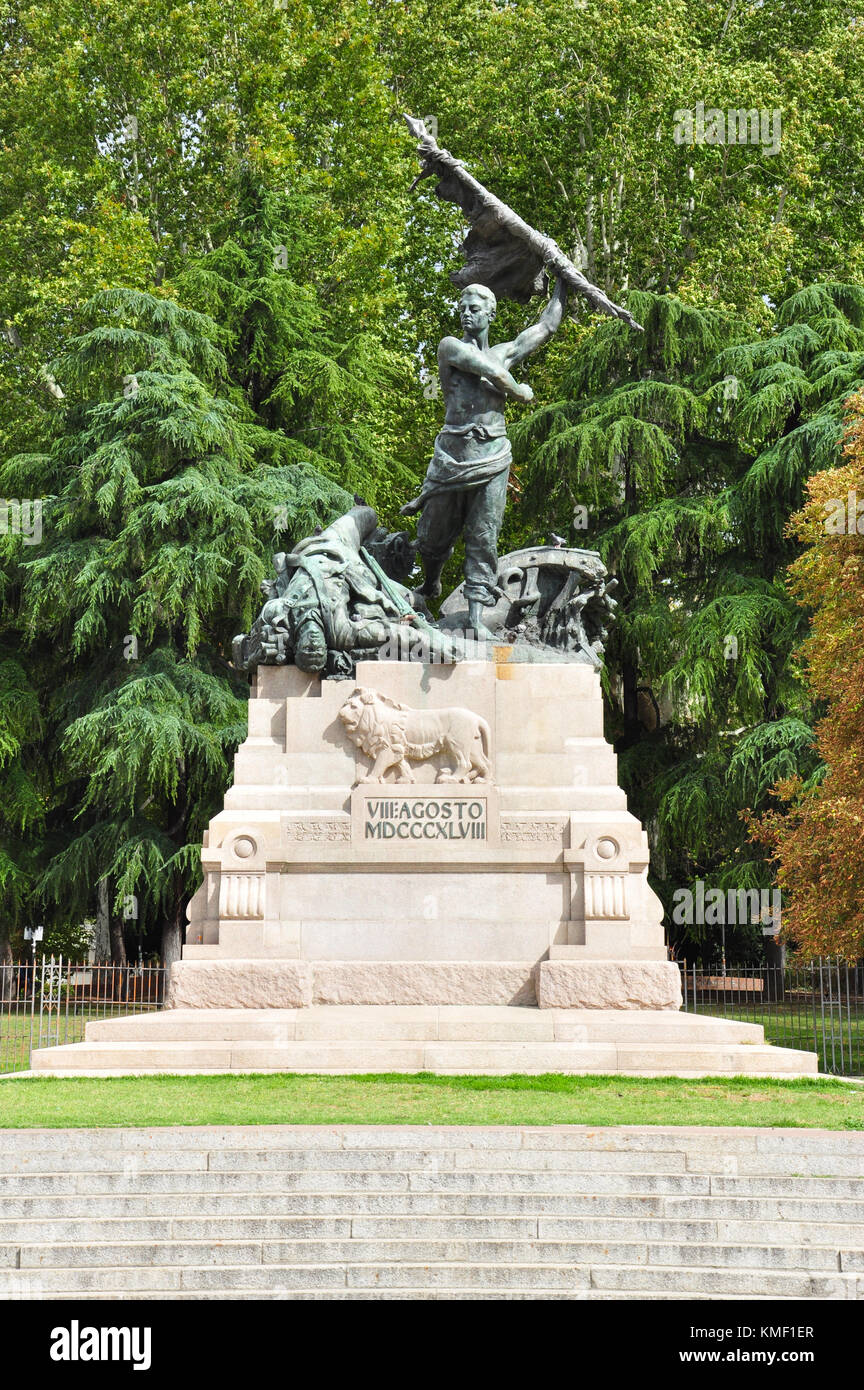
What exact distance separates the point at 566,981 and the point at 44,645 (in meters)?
17.8

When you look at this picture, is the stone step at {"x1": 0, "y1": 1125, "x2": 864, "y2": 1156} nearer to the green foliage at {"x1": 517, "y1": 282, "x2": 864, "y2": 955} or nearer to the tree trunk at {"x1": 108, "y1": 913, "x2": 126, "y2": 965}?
the green foliage at {"x1": 517, "y1": 282, "x2": 864, "y2": 955}

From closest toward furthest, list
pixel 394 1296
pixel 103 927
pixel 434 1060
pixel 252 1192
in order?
1. pixel 394 1296
2. pixel 252 1192
3. pixel 434 1060
4. pixel 103 927

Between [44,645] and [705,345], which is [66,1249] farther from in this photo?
[705,345]

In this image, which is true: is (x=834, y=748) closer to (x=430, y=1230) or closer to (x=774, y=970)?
(x=774, y=970)

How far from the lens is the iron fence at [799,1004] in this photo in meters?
17.3

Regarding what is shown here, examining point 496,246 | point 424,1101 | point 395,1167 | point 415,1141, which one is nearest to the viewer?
point 395,1167

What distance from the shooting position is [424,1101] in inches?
422

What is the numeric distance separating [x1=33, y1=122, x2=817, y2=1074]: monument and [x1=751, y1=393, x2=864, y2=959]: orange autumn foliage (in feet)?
14.6

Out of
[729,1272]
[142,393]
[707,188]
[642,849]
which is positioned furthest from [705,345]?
[729,1272]

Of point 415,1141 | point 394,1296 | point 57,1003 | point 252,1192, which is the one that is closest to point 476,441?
point 57,1003

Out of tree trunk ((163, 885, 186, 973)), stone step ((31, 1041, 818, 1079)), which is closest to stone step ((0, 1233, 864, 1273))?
stone step ((31, 1041, 818, 1079))

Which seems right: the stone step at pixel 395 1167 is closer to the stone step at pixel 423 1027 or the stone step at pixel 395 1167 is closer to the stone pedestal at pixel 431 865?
the stone step at pixel 423 1027

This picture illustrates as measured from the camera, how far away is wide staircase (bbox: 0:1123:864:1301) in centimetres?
763

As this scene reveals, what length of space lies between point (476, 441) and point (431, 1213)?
29.1ft
